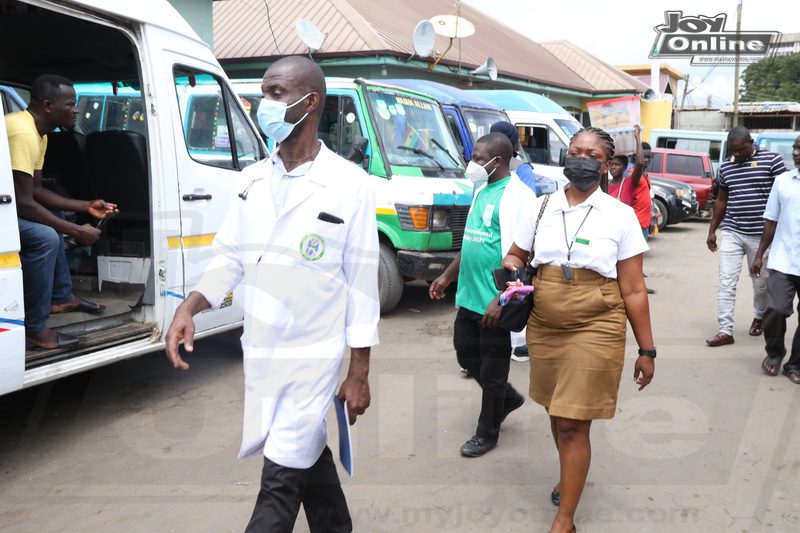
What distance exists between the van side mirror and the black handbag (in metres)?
3.88

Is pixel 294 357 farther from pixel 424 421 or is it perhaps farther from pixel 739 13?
pixel 739 13

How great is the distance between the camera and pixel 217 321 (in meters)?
5.30

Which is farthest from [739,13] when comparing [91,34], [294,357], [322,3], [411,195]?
[294,357]

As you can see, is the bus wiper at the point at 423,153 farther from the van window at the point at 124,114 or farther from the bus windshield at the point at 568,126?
the bus windshield at the point at 568,126

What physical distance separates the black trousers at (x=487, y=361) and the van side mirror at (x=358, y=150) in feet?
10.4

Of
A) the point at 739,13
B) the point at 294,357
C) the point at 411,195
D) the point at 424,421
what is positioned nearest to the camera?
the point at 294,357

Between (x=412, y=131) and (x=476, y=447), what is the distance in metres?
4.56

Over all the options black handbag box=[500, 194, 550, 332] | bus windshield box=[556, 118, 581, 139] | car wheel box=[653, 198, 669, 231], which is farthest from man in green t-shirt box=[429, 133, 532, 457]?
car wheel box=[653, 198, 669, 231]

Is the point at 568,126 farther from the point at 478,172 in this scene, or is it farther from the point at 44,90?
the point at 44,90

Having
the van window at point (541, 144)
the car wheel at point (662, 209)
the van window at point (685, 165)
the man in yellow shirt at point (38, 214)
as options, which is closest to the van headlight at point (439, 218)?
the man in yellow shirt at point (38, 214)

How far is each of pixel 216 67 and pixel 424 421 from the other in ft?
10.1

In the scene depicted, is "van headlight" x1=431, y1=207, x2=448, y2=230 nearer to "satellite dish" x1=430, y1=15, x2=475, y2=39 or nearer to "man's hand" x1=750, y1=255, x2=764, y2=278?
"man's hand" x1=750, y1=255, x2=764, y2=278

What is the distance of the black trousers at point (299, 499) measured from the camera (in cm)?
243

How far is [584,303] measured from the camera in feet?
10.1
